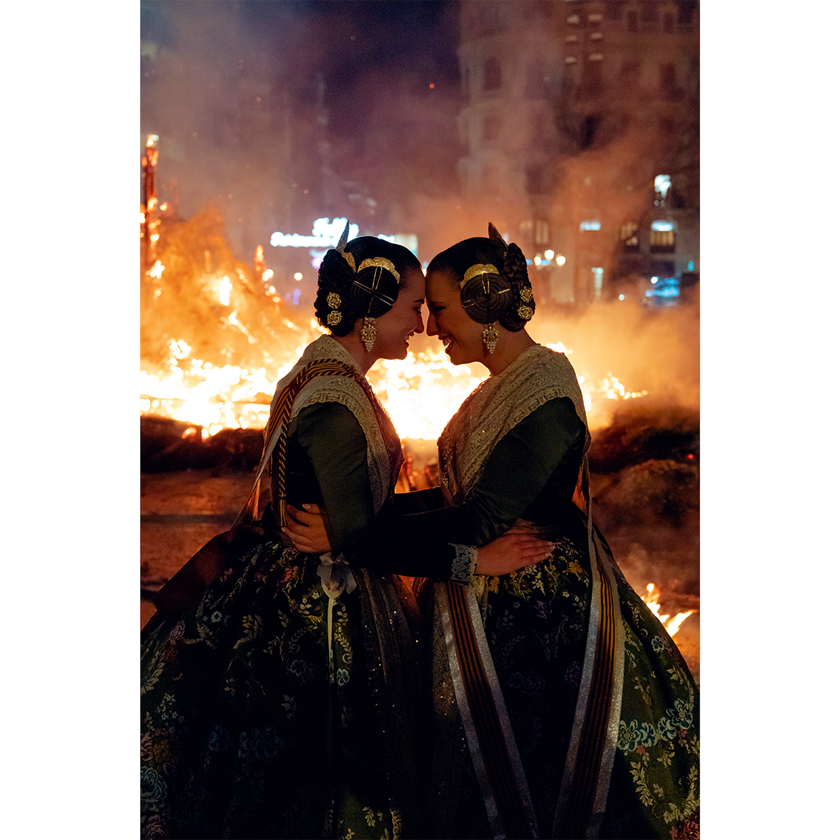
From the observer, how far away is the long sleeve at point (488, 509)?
→ 2424 mm

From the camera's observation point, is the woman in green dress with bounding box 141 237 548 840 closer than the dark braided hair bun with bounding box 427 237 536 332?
Yes

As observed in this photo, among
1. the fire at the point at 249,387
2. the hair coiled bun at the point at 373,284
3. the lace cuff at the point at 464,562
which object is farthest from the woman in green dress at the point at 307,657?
the fire at the point at 249,387

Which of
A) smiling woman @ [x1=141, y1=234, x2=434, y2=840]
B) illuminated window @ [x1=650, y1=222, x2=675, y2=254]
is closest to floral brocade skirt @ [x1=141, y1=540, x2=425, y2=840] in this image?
smiling woman @ [x1=141, y1=234, x2=434, y2=840]

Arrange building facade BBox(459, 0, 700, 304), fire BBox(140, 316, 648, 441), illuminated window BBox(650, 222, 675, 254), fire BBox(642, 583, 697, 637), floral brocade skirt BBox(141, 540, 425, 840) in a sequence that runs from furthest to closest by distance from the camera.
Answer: fire BBox(140, 316, 648, 441)
illuminated window BBox(650, 222, 675, 254)
fire BBox(642, 583, 697, 637)
building facade BBox(459, 0, 700, 304)
floral brocade skirt BBox(141, 540, 425, 840)

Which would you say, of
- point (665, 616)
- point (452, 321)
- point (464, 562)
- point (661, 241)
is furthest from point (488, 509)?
point (661, 241)

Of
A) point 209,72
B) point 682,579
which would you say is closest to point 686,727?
point 682,579

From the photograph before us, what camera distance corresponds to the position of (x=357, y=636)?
2.47m

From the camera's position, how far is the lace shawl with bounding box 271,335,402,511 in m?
2.46

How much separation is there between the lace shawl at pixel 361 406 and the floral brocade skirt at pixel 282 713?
0.33 metres

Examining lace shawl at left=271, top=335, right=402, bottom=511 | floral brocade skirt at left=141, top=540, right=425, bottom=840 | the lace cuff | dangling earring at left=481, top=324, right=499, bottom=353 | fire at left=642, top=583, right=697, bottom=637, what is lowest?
fire at left=642, top=583, right=697, bottom=637

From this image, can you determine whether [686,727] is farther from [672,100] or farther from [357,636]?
[672,100]

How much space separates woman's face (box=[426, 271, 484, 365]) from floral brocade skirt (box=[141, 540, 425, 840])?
0.82 meters

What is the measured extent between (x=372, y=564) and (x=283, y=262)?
175 inches

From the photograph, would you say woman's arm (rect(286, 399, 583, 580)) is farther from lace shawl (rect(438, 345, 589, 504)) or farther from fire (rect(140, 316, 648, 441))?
fire (rect(140, 316, 648, 441))
